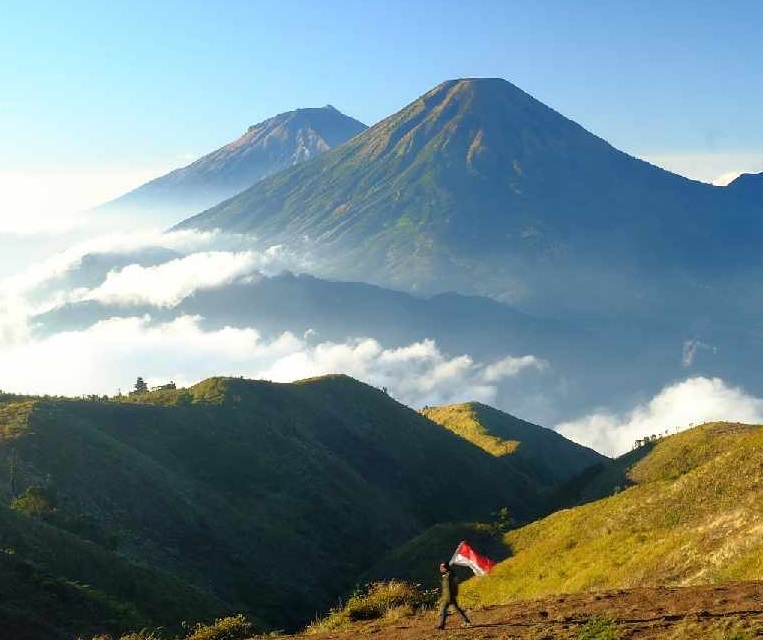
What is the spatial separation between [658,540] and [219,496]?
48030 millimetres

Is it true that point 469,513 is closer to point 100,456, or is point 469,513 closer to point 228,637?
point 100,456

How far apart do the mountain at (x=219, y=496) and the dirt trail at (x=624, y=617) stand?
17.1 m

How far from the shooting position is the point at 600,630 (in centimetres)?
1869

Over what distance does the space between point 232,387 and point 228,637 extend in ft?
236

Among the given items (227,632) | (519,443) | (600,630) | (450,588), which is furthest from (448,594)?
(519,443)

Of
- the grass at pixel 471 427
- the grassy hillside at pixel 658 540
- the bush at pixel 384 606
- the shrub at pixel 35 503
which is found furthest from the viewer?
the grass at pixel 471 427

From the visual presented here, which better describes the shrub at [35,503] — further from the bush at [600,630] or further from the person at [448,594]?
the bush at [600,630]

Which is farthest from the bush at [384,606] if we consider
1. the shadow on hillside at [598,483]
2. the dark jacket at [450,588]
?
the shadow on hillside at [598,483]

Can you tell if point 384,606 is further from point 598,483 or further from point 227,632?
point 598,483

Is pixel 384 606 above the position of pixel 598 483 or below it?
above

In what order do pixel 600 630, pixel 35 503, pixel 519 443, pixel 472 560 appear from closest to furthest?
pixel 600 630 → pixel 472 560 → pixel 35 503 → pixel 519 443

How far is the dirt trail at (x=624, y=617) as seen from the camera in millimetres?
17703

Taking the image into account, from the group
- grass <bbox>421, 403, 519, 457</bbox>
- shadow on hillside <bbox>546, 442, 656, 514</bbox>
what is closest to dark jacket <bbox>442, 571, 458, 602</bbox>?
shadow on hillside <bbox>546, 442, 656, 514</bbox>

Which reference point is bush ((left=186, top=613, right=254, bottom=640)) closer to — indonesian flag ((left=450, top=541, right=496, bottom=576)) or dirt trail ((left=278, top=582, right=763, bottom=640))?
dirt trail ((left=278, top=582, right=763, bottom=640))
